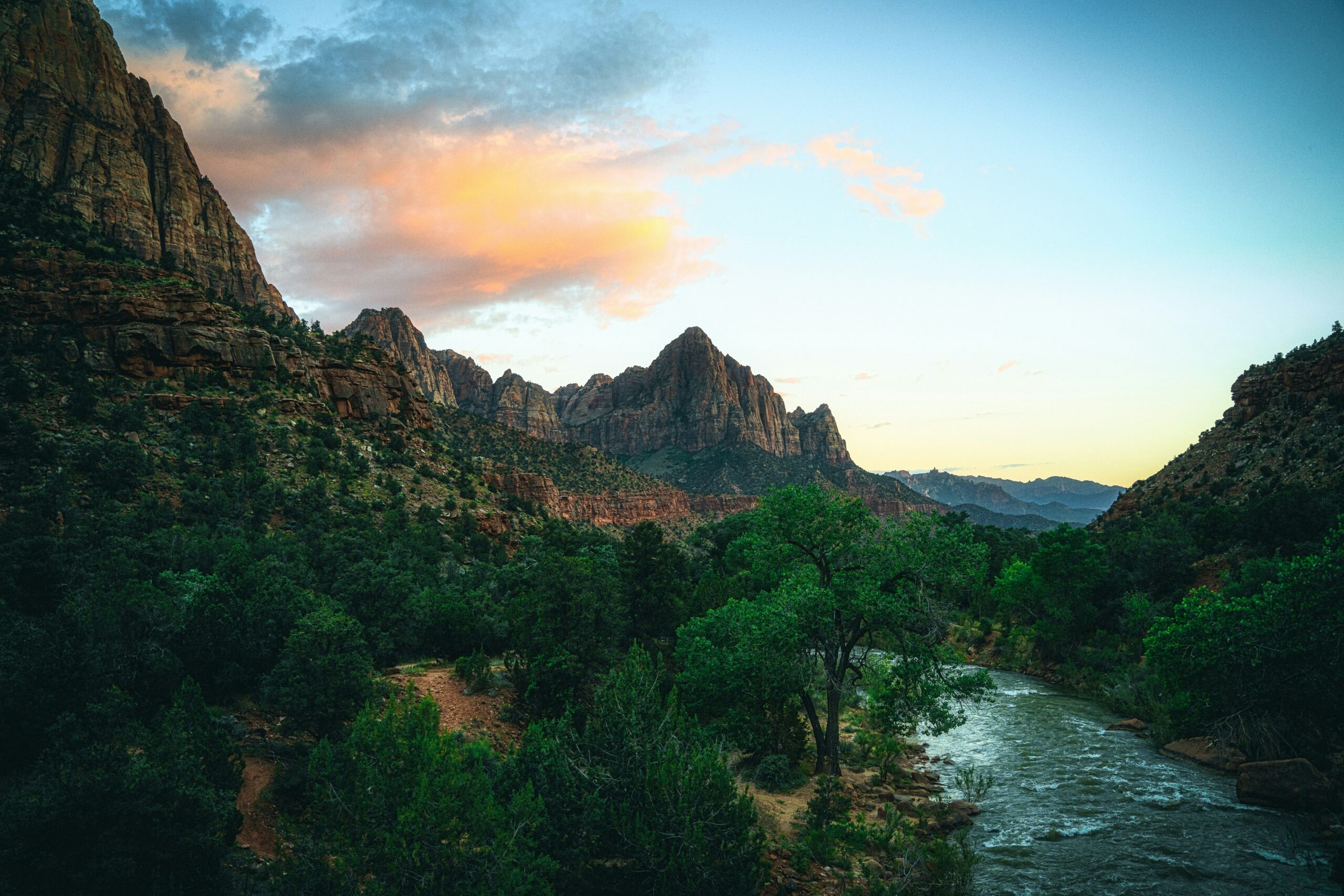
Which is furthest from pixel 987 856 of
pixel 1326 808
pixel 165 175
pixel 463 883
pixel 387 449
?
pixel 165 175

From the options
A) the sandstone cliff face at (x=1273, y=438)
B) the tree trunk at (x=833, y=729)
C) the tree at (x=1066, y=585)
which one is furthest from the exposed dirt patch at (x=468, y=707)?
the sandstone cliff face at (x=1273, y=438)

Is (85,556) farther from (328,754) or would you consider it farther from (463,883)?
(463,883)

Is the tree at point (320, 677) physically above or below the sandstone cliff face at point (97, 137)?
below

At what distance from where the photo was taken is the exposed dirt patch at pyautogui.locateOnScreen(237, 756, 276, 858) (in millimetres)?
10422

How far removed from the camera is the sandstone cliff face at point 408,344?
17750 cm

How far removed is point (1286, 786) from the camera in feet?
49.1

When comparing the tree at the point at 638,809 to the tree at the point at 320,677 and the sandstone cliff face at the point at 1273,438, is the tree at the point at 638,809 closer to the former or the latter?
the tree at the point at 320,677

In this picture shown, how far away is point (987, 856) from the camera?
44.9 feet

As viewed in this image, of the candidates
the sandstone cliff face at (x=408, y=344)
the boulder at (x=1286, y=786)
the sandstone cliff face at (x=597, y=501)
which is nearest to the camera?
the boulder at (x=1286, y=786)

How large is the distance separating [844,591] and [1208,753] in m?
13.9

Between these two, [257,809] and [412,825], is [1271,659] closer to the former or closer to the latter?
[412,825]

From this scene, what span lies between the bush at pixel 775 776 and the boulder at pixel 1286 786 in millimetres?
11544

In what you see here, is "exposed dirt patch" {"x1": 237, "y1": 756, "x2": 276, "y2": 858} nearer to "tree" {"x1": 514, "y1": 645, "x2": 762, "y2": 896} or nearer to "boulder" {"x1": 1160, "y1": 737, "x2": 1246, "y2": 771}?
"tree" {"x1": 514, "y1": 645, "x2": 762, "y2": 896}

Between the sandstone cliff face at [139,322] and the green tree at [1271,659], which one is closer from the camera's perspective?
the green tree at [1271,659]
